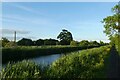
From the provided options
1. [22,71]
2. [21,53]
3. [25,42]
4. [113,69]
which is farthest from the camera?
[25,42]

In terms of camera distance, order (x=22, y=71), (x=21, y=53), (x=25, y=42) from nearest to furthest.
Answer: (x=22, y=71), (x=21, y=53), (x=25, y=42)

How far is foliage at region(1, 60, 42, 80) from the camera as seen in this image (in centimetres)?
883

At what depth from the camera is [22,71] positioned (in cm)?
957

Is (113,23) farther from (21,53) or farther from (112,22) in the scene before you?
(21,53)

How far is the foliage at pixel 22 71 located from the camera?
8830 millimetres

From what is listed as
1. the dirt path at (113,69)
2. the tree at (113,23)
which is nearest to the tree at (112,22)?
the tree at (113,23)

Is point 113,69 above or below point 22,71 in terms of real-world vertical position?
below

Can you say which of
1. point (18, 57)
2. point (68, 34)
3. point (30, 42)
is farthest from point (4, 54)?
point (68, 34)

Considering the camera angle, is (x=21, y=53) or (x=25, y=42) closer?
(x=21, y=53)

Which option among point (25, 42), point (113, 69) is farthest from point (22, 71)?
point (25, 42)

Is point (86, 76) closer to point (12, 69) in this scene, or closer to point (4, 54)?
point (12, 69)

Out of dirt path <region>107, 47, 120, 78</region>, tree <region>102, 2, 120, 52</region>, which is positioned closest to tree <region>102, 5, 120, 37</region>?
tree <region>102, 2, 120, 52</region>

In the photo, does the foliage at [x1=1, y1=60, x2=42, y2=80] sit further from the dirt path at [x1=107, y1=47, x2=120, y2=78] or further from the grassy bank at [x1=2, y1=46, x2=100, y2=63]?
the grassy bank at [x1=2, y1=46, x2=100, y2=63]

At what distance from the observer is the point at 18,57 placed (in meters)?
39.0
